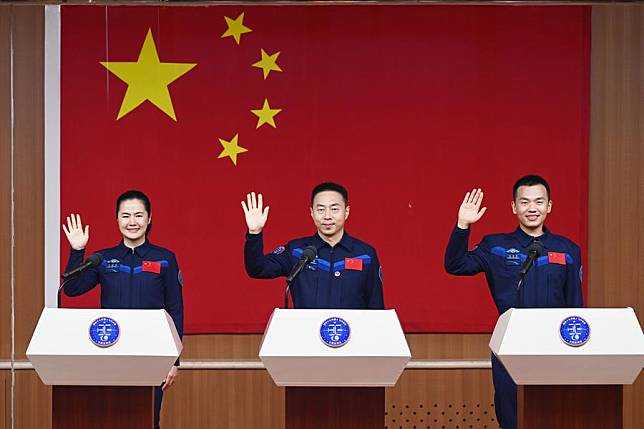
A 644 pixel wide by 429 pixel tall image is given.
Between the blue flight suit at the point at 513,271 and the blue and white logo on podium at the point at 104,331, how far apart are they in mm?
1525

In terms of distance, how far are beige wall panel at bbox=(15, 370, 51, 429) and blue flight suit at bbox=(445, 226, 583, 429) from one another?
2335mm

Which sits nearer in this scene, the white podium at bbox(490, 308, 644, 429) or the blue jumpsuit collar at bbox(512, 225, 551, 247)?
the white podium at bbox(490, 308, 644, 429)

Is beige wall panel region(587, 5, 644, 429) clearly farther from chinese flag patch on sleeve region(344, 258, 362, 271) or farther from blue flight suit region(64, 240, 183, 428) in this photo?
blue flight suit region(64, 240, 183, 428)

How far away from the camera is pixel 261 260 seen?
444 cm

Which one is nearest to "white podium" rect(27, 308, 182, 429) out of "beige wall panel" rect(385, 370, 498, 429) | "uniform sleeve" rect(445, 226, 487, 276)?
"uniform sleeve" rect(445, 226, 487, 276)

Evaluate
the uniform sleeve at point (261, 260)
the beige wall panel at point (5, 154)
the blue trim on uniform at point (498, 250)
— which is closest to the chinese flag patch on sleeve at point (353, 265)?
the uniform sleeve at point (261, 260)

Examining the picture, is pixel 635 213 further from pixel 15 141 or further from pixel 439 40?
pixel 15 141

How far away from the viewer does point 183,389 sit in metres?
5.42

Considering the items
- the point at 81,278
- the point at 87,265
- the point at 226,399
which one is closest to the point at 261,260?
the point at 81,278

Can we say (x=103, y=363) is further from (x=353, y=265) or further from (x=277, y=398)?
(x=277, y=398)

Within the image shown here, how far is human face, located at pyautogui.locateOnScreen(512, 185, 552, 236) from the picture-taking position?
437cm

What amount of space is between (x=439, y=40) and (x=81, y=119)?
1905mm

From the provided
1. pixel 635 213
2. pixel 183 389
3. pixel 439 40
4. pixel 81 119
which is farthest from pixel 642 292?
pixel 81 119

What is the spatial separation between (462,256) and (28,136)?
243 centimetres
